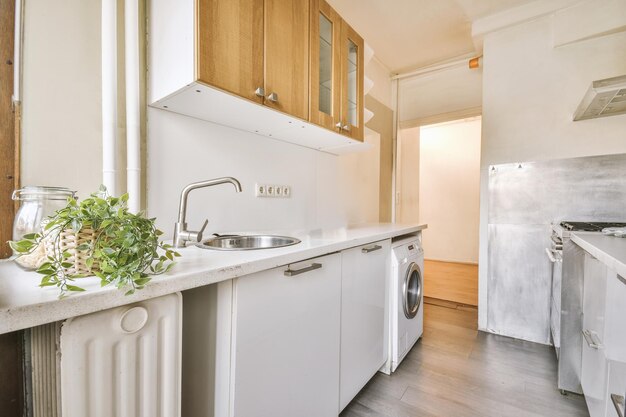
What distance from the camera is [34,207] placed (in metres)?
0.79

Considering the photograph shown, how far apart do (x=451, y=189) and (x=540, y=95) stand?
338 cm

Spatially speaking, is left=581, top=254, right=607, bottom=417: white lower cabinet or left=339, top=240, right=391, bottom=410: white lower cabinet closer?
left=581, top=254, right=607, bottom=417: white lower cabinet

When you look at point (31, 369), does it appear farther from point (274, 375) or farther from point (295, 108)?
point (295, 108)

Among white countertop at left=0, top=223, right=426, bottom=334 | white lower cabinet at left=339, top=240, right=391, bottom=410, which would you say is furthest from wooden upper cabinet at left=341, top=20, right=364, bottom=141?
white countertop at left=0, top=223, right=426, bottom=334

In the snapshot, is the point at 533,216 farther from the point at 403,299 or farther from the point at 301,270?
the point at 301,270

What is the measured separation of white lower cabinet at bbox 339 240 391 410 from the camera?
131 centimetres

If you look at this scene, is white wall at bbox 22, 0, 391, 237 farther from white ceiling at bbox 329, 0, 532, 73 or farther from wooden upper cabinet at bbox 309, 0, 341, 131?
white ceiling at bbox 329, 0, 532, 73

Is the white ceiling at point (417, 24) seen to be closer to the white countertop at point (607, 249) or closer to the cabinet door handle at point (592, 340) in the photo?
the white countertop at point (607, 249)

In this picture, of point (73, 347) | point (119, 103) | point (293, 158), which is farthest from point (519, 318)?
point (119, 103)

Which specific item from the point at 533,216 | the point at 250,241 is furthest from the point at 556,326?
the point at 250,241

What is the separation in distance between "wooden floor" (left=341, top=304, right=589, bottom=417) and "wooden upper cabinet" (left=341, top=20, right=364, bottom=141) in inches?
61.9

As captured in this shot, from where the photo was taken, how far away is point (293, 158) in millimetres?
1950

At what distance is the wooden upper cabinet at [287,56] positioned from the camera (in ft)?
4.17

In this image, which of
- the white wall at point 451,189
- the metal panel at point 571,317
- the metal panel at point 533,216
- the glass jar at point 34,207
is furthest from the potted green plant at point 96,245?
the white wall at point 451,189
